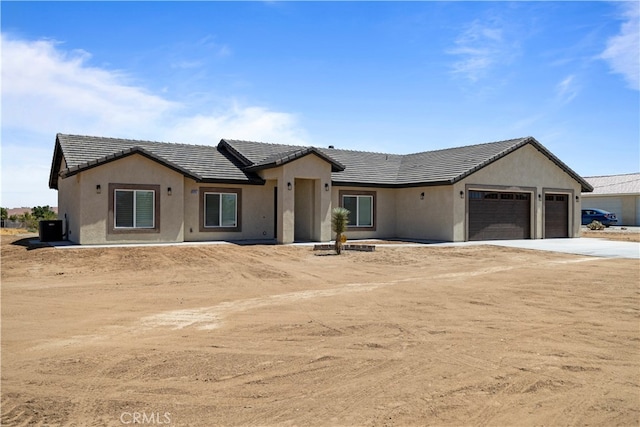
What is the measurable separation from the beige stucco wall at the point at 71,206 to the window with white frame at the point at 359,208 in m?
12.0

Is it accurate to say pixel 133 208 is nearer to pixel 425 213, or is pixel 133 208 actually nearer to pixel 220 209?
pixel 220 209

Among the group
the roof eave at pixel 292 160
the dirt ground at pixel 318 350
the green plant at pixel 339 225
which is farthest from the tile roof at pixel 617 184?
the dirt ground at pixel 318 350

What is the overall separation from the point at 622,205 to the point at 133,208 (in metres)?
41.4

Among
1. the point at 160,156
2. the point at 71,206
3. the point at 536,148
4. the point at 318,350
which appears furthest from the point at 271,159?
the point at 318,350

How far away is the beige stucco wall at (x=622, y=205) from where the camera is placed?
43812mm

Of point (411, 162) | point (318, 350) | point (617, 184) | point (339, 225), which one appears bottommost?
point (318, 350)

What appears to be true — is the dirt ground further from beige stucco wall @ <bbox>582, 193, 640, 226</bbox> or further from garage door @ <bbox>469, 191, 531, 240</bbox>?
beige stucco wall @ <bbox>582, 193, 640, 226</bbox>

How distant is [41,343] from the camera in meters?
6.73

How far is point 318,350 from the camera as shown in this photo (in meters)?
6.68

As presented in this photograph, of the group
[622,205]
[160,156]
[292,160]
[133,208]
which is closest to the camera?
[133,208]

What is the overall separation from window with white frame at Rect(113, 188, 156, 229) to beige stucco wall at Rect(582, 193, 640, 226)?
1591 inches

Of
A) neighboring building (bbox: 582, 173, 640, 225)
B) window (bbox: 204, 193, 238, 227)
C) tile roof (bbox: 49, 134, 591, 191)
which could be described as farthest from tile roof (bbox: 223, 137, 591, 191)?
neighboring building (bbox: 582, 173, 640, 225)

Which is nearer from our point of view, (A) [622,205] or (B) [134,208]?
(B) [134,208]

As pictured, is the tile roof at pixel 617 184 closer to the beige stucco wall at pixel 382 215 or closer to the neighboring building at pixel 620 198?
the neighboring building at pixel 620 198
